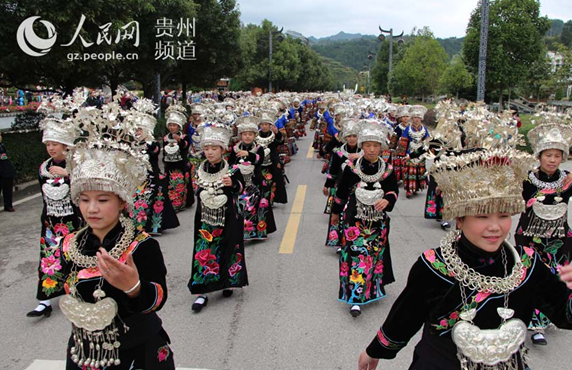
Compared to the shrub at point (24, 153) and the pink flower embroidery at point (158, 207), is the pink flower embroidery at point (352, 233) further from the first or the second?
the shrub at point (24, 153)

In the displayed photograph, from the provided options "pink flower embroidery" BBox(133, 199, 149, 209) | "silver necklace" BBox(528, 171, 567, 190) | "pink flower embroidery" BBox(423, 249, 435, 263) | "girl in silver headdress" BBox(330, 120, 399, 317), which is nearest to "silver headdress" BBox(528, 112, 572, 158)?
"silver necklace" BBox(528, 171, 567, 190)

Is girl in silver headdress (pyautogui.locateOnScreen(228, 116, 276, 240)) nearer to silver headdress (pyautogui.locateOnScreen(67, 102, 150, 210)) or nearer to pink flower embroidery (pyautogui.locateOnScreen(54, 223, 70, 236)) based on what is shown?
pink flower embroidery (pyautogui.locateOnScreen(54, 223, 70, 236))

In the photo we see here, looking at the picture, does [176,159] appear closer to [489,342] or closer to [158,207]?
[158,207]

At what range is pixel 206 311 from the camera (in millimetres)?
5277

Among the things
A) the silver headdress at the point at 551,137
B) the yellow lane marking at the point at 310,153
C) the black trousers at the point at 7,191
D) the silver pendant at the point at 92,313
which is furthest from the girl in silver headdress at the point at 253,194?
the yellow lane marking at the point at 310,153

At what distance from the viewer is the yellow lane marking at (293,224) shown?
7.54 m

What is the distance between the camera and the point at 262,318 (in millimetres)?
5062

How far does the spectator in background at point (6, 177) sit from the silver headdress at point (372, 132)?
293 inches

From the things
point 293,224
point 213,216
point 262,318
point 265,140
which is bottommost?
point 262,318

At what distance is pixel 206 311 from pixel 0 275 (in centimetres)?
304

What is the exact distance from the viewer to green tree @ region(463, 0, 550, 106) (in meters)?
20.2

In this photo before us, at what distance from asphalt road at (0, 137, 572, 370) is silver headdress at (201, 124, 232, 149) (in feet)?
5.78

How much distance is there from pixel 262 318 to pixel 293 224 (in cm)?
391

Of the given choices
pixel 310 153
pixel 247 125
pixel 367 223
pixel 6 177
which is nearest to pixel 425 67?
pixel 310 153
